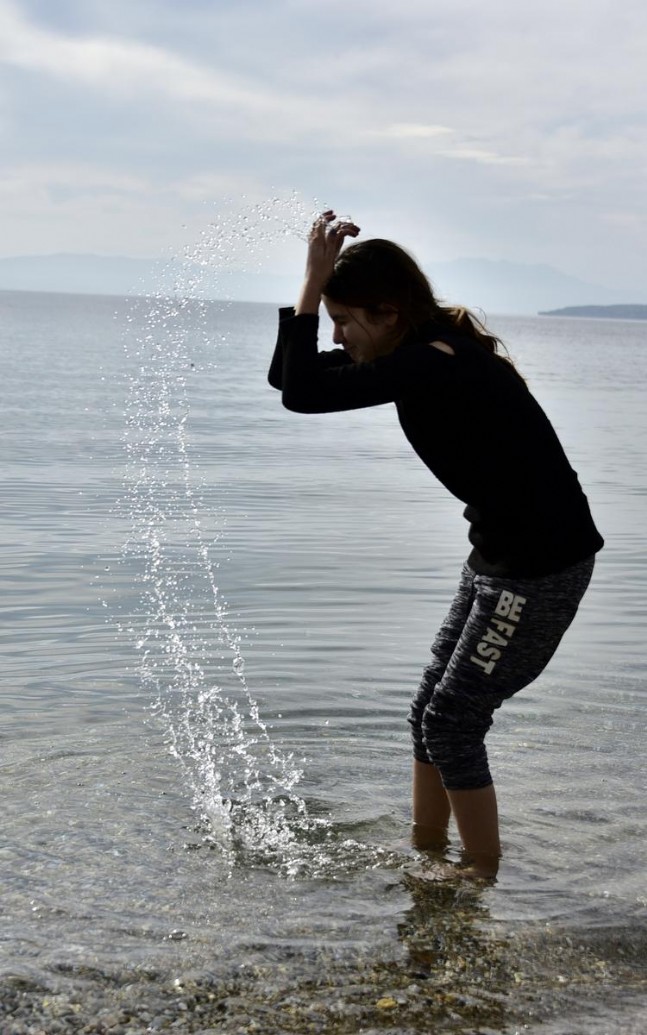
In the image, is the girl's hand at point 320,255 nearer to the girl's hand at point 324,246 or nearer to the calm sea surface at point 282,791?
the girl's hand at point 324,246

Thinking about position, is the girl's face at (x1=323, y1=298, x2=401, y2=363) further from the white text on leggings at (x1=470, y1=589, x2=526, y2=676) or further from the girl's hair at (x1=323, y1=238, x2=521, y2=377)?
the white text on leggings at (x1=470, y1=589, x2=526, y2=676)

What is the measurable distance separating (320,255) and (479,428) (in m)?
0.77

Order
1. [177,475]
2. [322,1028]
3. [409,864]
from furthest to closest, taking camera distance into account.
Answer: [177,475]
[409,864]
[322,1028]

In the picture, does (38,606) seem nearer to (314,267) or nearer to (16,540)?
(16,540)

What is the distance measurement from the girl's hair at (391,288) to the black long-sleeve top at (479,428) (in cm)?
6

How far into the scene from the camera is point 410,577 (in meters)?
10.7

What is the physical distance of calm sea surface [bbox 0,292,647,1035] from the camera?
4.05 meters

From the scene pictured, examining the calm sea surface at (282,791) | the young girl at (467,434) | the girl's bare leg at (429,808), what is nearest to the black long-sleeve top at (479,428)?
the young girl at (467,434)

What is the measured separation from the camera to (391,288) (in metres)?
4.19

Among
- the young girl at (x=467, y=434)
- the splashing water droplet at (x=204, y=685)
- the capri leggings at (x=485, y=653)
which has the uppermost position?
the young girl at (x=467, y=434)

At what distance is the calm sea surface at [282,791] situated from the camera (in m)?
4.05

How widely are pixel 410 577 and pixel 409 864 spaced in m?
5.70

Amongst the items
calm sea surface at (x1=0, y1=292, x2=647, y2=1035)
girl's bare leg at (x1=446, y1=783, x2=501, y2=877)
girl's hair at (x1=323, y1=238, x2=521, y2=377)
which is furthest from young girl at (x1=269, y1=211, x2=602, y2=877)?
calm sea surface at (x1=0, y1=292, x2=647, y2=1035)

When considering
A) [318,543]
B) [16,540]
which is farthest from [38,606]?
[318,543]
